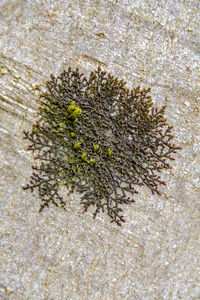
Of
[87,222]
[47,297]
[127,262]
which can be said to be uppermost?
[87,222]

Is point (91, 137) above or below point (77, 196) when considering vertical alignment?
above

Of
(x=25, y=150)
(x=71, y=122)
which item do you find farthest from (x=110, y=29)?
(x=25, y=150)

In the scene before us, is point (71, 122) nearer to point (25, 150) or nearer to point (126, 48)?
point (25, 150)
